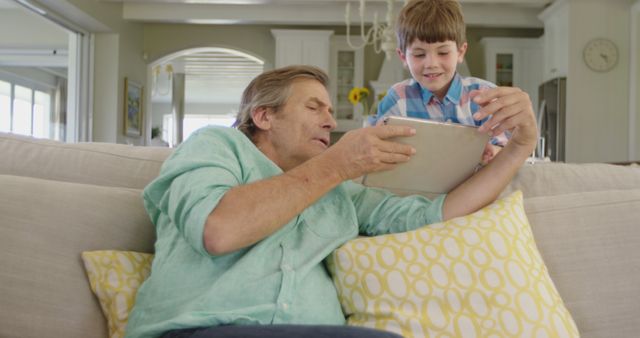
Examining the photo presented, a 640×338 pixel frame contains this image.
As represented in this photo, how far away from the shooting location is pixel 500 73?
315 inches

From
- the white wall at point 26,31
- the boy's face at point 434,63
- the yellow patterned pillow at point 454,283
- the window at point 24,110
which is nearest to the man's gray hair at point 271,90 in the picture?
the yellow patterned pillow at point 454,283

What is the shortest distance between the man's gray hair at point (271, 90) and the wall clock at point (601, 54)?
5753 millimetres

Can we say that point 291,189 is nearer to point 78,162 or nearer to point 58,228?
point 58,228

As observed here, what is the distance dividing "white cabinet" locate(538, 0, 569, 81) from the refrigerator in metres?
0.16

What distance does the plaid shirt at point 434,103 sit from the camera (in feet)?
6.70

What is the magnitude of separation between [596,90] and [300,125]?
586cm

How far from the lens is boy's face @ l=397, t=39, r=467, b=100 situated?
207 cm

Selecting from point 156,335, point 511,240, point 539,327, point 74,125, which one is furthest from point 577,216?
point 74,125

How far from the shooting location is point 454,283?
1340 mm

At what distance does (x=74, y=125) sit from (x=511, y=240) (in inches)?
265

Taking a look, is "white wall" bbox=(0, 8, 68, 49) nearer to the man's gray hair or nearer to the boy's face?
the boy's face

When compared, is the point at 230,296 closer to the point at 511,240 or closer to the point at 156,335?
the point at 156,335

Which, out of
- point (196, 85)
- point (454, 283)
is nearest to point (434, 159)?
point (454, 283)

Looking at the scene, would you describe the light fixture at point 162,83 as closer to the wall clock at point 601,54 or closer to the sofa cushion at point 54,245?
the wall clock at point 601,54
